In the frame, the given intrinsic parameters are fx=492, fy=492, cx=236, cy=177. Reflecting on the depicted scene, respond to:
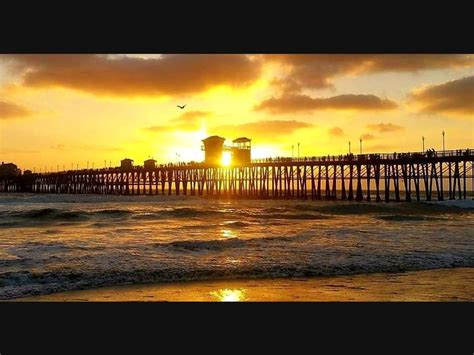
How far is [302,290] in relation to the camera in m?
7.67

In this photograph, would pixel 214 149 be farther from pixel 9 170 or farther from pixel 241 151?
pixel 9 170

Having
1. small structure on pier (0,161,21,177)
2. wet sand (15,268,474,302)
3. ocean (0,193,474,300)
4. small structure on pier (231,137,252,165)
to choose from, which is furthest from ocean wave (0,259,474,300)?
small structure on pier (0,161,21,177)

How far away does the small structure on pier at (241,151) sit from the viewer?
6425 centimetres

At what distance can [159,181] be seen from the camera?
7606cm

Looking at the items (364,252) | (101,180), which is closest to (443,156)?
(364,252)

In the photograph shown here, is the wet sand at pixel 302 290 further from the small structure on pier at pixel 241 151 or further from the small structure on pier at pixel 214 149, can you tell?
the small structure on pier at pixel 214 149

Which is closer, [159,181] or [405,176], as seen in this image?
[405,176]

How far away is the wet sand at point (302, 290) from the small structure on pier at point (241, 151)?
2185 inches

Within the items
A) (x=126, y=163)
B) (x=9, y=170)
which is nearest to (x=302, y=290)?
(x=126, y=163)

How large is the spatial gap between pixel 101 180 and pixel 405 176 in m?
58.6

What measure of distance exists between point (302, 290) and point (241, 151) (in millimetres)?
57002

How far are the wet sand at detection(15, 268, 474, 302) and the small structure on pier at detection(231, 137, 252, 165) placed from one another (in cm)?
5551
